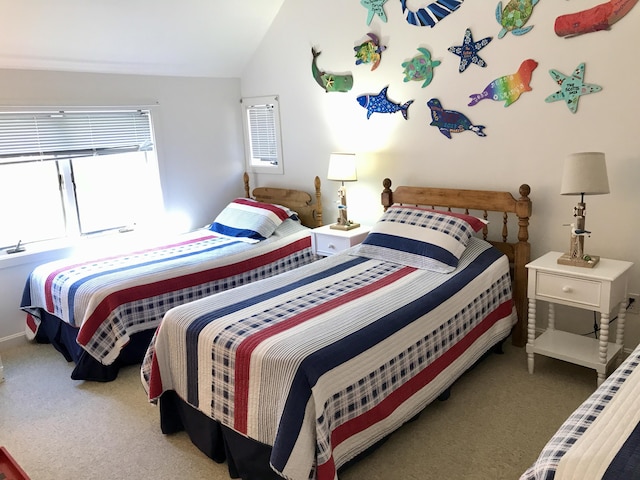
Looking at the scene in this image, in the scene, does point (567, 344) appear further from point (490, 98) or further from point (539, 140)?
point (490, 98)

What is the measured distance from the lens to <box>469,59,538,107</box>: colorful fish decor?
306 centimetres

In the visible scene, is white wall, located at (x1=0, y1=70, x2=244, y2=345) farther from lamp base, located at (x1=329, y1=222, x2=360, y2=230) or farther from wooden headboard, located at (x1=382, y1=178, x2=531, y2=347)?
wooden headboard, located at (x1=382, y1=178, x2=531, y2=347)

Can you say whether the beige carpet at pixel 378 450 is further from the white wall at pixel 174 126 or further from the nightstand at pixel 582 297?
the white wall at pixel 174 126

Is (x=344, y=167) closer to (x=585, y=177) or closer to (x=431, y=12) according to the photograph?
(x=431, y=12)

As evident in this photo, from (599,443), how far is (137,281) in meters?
2.69

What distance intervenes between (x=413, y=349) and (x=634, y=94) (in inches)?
70.9

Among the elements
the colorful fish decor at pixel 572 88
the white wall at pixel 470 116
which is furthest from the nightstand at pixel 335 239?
the colorful fish decor at pixel 572 88

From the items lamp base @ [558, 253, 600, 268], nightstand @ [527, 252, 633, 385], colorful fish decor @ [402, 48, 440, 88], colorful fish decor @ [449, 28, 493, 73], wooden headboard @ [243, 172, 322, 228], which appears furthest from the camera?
wooden headboard @ [243, 172, 322, 228]

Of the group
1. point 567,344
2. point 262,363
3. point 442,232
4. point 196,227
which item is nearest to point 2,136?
point 196,227

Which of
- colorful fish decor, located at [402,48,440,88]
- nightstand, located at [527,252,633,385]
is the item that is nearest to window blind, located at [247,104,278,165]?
colorful fish decor, located at [402,48,440,88]

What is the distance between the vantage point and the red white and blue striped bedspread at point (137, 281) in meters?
3.12

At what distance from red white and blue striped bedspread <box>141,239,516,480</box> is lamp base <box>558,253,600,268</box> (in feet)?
1.26

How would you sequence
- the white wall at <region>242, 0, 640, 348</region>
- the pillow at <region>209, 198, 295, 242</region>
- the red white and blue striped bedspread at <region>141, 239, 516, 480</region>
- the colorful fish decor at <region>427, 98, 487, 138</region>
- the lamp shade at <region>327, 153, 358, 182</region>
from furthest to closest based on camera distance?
1. the pillow at <region>209, 198, 295, 242</region>
2. the lamp shade at <region>327, 153, 358, 182</region>
3. the colorful fish decor at <region>427, 98, 487, 138</region>
4. the white wall at <region>242, 0, 640, 348</region>
5. the red white and blue striped bedspread at <region>141, 239, 516, 480</region>

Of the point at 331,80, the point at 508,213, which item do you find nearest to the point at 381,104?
the point at 331,80
